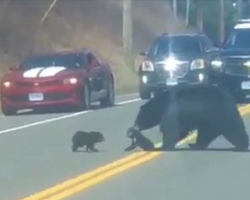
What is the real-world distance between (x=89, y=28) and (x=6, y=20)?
8263 mm

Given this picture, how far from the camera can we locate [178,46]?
32.2 m

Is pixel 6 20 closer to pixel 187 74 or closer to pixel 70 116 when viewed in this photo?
pixel 187 74

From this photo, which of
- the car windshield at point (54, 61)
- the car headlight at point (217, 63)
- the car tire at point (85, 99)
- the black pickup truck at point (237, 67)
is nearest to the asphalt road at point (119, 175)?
the car tire at point (85, 99)

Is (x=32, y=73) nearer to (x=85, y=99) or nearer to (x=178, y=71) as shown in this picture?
(x=85, y=99)

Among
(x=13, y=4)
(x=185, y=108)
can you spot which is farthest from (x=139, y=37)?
(x=185, y=108)

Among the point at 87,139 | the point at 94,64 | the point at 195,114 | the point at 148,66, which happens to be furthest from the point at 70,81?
the point at 195,114

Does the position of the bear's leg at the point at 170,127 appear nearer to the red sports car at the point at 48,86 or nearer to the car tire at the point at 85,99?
the red sports car at the point at 48,86

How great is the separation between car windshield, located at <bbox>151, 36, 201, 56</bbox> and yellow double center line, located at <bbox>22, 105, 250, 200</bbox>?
1355 cm

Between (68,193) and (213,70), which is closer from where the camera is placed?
(68,193)

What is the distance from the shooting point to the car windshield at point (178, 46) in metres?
32.0

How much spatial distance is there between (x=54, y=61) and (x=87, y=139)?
11096 millimetres

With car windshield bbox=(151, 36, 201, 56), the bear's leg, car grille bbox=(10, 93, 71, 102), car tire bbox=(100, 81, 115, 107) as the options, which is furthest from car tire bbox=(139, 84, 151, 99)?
the bear's leg

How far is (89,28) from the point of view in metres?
53.3

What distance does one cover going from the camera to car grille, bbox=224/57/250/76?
30172mm
